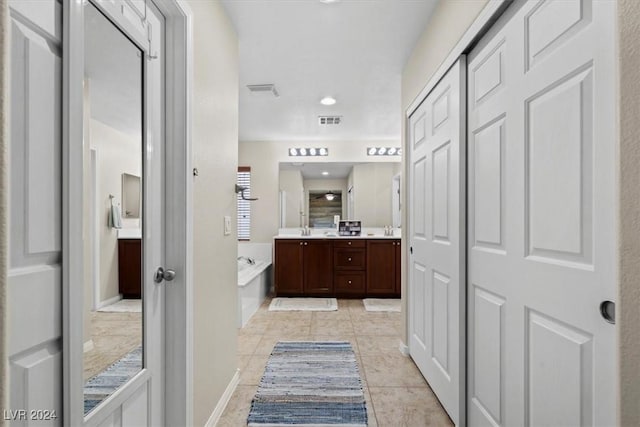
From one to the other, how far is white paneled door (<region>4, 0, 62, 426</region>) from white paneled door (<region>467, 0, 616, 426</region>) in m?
1.36

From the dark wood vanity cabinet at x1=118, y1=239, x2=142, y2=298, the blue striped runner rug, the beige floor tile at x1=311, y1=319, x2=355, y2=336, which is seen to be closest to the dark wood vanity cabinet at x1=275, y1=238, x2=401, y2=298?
the beige floor tile at x1=311, y1=319, x2=355, y2=336

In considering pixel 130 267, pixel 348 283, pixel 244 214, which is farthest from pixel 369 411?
pixel 244 214

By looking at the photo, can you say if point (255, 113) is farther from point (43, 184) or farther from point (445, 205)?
point (43, 184)

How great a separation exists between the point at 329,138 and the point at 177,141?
3757mm

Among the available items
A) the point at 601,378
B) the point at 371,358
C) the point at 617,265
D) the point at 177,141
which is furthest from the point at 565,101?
the point at 371,358

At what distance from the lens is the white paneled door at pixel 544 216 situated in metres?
0.89

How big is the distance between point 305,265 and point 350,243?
0.71 metres

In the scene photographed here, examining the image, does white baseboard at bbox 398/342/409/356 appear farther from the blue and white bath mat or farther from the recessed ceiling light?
the recessed ceiling light

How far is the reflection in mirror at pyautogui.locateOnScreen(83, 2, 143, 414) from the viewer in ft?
3.24

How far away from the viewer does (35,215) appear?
2.49 ft

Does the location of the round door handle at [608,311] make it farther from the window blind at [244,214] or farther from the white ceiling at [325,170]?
the window blind at [244,214]

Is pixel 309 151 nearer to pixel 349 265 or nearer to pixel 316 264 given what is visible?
pixel 316 264

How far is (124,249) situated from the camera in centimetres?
120

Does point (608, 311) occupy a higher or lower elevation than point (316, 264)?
higher
